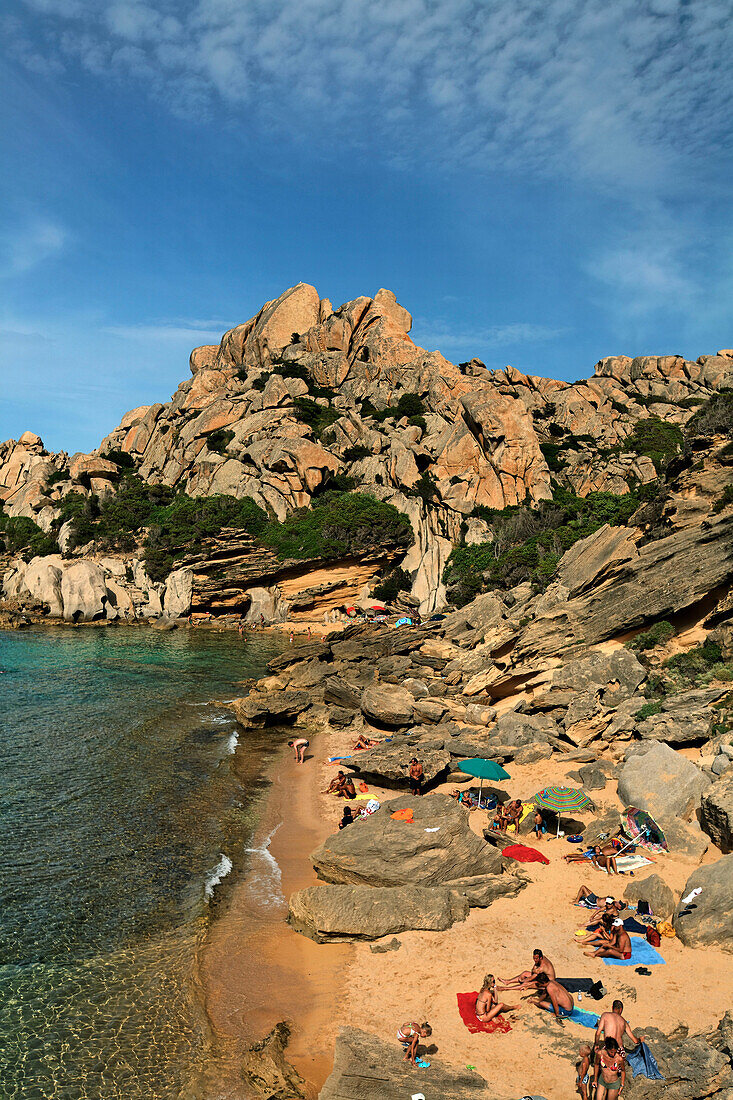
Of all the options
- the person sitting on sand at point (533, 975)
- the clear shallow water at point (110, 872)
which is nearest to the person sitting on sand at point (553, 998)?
the person sitting on sand at point (533, 975)

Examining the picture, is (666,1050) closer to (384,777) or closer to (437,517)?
(384,777)

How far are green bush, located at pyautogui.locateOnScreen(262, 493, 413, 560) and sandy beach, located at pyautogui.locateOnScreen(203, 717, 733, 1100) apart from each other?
48.4 metres

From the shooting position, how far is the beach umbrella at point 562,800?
1479 centimetres

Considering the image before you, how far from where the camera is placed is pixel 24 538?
7006cm

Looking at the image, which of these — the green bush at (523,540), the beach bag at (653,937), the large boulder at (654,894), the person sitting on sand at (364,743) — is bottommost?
the person sitting on sand at (364,743)

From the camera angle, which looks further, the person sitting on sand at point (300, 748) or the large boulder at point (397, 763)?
the person sitting on sand at point (300, 748)

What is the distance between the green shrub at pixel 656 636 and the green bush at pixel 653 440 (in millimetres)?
53884

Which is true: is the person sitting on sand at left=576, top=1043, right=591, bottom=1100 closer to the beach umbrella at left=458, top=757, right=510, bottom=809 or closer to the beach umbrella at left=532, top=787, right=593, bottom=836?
the beach umbrella at left=532, top=787, right=593, bottom=836

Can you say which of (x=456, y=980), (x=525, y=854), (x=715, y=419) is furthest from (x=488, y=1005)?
(x=715, y=419)

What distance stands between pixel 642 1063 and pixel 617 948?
293cm

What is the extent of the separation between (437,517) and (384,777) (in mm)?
50892

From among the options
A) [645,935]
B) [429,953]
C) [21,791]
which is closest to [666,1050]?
[645,935]

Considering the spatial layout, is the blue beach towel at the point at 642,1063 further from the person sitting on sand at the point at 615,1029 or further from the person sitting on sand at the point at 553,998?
the person sitting on sand at the point at 553,998

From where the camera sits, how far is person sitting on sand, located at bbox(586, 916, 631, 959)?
10.2m
